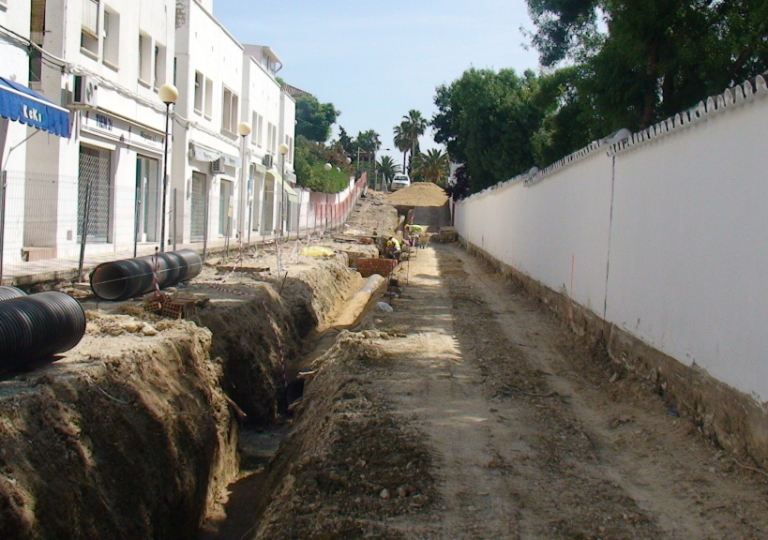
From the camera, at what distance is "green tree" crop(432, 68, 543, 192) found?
3541cm

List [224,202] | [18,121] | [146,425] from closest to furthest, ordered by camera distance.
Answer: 1. [146,425]
2. [18,121]
3. [224,202]

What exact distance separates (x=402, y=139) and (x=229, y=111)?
75.9 m

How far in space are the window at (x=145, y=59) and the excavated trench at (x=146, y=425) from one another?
9278mm

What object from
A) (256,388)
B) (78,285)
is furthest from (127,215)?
(256,388)

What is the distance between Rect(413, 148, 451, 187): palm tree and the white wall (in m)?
74.8

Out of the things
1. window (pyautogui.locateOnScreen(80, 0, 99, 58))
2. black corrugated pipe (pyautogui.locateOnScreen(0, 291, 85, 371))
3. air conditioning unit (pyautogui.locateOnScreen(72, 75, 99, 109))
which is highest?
window (pyautogui.locateOnScreen(80, 0, 99, 58))

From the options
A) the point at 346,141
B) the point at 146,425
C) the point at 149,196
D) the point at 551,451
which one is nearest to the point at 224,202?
the point at 149,196

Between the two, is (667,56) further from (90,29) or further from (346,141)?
(346,141)

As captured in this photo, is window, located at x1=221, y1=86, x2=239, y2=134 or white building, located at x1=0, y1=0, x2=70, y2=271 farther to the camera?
window, located at x1=221, y1=86, x2=239, y2=134

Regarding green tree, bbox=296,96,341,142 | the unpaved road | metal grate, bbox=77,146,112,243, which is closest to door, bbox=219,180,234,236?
metal grate, bbox=77,146,112,243

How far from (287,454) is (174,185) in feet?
54.8

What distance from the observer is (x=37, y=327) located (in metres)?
6.98

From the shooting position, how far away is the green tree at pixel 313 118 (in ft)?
274

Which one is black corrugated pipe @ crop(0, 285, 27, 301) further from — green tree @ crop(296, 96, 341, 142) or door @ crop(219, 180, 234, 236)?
green tree @ crop(296, 96, 341, 142)
